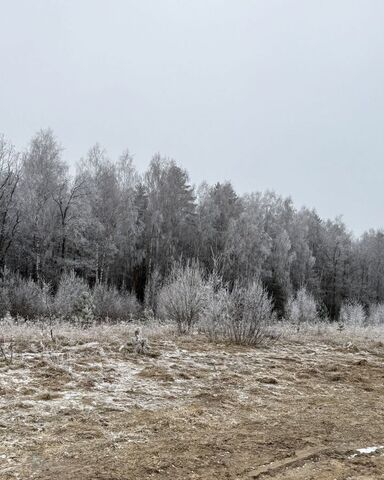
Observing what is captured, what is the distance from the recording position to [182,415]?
230 inches

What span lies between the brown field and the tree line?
14.6 metres

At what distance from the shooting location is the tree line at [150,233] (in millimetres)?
31859

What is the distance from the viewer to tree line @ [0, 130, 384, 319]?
3186cm

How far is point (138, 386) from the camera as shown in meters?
7.11

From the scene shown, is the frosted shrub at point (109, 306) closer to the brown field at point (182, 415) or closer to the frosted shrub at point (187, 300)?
the frosted shrub at point (187, 300)

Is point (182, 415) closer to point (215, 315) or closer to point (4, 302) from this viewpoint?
point (215, 315)

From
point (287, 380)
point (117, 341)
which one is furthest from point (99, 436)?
point (117, 341)

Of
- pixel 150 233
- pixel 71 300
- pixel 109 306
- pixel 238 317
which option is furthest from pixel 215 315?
pixel 150 233

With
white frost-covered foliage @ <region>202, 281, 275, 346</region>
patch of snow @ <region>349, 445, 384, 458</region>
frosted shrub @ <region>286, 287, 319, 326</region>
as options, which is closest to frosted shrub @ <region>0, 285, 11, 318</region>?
white frost-covered foliage @ <region>202, 281, 275, 346</region>

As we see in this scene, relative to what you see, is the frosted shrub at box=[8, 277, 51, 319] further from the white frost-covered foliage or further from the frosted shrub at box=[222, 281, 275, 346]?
the frosted shrub at box=[222, 281, 275, 346]

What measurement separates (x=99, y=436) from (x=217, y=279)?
36.4 ft

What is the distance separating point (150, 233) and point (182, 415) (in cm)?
3552

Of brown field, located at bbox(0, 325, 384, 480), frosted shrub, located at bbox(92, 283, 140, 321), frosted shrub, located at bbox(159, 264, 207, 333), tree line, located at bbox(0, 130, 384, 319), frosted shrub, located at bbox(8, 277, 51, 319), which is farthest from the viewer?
tree line, located at bbox(0, 130, 384, 319)

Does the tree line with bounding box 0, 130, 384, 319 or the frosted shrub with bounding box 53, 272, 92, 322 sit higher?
the tree line with bounding box 0, 130, 384, 319
